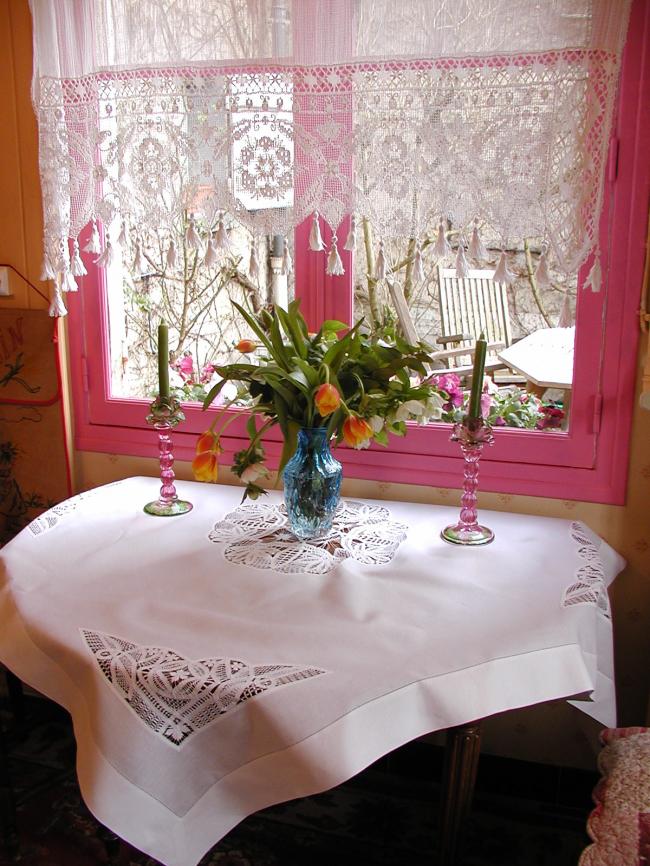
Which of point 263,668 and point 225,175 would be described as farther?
point 225,175

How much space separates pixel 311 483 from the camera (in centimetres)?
160

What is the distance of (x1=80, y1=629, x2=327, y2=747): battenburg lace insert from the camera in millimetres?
1152

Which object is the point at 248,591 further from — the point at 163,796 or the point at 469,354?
the point at 469,354

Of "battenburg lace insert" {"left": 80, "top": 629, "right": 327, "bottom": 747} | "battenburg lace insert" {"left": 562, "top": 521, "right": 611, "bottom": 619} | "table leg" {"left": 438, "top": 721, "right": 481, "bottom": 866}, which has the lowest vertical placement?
"table leg" {"left": 438, "top": 721, "right": 481, "bottom": 866}

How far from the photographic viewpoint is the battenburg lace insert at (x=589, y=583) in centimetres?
142

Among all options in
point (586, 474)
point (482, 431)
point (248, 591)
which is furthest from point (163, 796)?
point (586, 474)

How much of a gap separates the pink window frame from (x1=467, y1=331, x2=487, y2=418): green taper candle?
0.28 metres

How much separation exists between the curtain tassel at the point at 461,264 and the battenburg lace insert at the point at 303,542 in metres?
0.53

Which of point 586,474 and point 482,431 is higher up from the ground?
point 482,431

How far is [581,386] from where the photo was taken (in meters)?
1.80

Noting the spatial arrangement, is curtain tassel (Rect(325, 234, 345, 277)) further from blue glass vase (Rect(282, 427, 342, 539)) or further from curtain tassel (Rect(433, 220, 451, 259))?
blue glass vase (Rect(282, 427, 342, 539))

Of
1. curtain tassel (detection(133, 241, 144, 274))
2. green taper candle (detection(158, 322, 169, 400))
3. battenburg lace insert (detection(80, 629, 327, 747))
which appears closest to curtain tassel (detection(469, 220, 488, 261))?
green taper candle (detection(158, 322, 169, 400))

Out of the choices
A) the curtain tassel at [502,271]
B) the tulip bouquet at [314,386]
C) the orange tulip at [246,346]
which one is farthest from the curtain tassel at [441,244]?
the orange tulip at [246,346]

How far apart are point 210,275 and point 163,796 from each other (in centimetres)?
127
